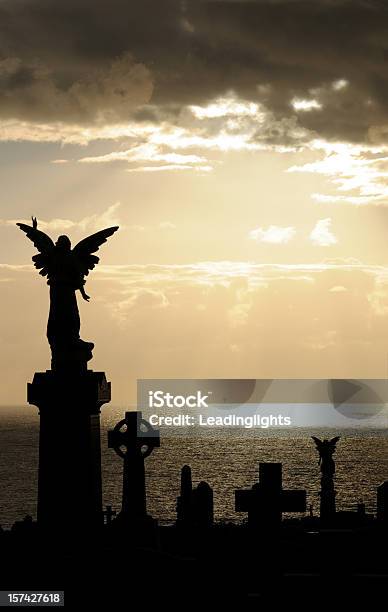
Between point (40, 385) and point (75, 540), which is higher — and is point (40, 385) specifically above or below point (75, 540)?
above

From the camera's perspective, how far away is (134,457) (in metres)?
18.9

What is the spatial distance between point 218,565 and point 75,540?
6831mm

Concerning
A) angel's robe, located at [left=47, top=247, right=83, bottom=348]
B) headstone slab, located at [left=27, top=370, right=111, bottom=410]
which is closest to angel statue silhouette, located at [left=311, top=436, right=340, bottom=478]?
headstone slab, located at [left=27, top=370, right=111, bottom=410]

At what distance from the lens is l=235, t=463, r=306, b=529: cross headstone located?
9008mm

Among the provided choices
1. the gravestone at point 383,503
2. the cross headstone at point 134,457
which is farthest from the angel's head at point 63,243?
the gravestone at point 383,503

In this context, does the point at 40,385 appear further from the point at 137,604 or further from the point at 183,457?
the point at 183,457

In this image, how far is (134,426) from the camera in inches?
750

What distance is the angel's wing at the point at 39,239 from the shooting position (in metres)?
17.6

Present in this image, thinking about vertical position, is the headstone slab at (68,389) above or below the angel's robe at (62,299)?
below

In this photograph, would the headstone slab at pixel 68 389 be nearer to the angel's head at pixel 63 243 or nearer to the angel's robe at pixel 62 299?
the angel's robe at pixel 62 299

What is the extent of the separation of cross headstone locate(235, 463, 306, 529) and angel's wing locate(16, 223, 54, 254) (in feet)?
30.0

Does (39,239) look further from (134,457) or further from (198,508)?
(198,508)

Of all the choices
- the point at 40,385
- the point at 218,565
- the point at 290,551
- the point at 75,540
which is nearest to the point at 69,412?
the point at 40,385

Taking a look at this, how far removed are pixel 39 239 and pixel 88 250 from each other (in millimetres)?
846
